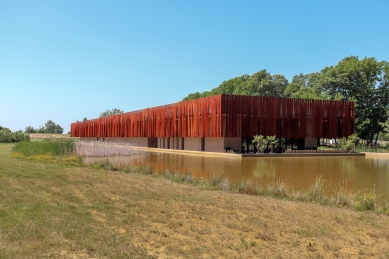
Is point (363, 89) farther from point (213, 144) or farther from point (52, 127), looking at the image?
point (52, 127)

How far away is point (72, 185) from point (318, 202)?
6.17m

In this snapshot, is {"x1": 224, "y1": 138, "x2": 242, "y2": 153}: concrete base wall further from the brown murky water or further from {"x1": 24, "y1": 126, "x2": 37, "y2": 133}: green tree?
{"x1": 24, "y1": 126, "x2": 37, "y2": 133}: green tree

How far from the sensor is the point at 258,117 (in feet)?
119

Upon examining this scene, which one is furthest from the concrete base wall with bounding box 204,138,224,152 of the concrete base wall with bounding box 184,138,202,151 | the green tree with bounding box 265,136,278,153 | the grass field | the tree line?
the grass field

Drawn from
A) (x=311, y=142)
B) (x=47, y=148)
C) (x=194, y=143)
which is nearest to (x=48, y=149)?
(x=47, y=148)

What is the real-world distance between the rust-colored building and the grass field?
27109 mm

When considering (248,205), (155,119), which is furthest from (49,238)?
(155,119)

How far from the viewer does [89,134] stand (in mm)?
76125

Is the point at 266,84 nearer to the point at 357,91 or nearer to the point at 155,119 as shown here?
the point at 357,91

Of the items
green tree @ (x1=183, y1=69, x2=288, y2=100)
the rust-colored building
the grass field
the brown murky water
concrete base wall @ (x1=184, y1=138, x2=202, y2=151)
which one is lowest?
the brown murky water

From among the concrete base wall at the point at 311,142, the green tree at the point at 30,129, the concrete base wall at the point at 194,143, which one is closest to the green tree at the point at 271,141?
the concrete base wall at the point at 194,143

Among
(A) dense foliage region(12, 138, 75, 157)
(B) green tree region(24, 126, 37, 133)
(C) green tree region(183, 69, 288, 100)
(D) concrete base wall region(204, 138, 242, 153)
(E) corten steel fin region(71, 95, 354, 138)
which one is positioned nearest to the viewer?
(A) dense foliage region(12, 138, 75, 157)

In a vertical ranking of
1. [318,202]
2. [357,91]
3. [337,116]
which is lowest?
[318,202]

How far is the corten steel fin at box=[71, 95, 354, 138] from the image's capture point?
35312 mm
